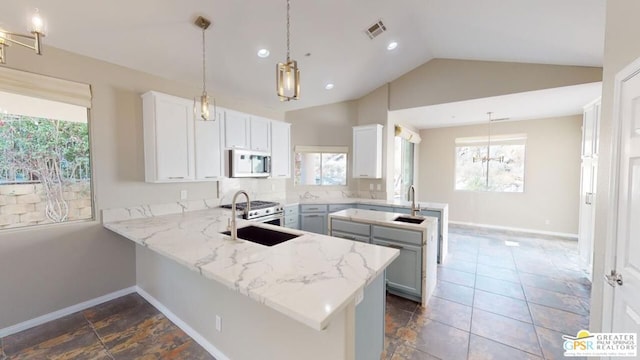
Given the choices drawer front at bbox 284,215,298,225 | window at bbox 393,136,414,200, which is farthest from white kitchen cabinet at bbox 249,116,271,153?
window at bbox 393,136,414,200

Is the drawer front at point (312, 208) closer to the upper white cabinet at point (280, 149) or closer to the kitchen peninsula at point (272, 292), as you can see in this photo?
the upper white cabinet at point (280, 149)

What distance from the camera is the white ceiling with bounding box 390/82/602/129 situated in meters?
3.67

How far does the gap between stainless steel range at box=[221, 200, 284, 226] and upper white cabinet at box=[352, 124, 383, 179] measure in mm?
1888

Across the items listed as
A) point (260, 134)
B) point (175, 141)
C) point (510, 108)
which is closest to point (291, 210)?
point (260, 134)

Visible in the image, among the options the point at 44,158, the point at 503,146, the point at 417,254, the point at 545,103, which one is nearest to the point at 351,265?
the point at 417,254

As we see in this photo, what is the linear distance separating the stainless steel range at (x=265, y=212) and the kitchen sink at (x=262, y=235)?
39.9 inches

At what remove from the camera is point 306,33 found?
3010 mm

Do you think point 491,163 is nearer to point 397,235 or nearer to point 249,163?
point 397,235

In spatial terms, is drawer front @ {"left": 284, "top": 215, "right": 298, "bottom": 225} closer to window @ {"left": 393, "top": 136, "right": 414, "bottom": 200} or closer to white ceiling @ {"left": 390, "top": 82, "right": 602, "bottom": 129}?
window @ {"left": 393, "top": 136, "right": 414, "bottom": 200}

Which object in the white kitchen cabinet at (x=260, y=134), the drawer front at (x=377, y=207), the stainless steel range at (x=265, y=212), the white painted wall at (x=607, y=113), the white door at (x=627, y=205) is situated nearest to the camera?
the white door at (x=627, y=205)

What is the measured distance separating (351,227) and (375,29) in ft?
8.47

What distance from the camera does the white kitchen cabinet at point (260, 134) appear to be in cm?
406

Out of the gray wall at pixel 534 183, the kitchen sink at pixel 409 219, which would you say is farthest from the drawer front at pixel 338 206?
the gray wall at pixel 534 183

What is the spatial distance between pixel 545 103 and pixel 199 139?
5661 millimetres
